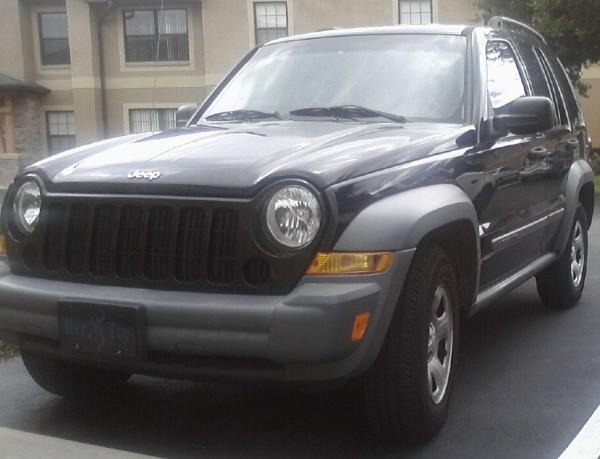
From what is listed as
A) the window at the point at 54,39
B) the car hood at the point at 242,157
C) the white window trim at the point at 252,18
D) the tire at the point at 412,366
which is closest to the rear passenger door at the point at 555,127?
the car hood at the point at 242,157

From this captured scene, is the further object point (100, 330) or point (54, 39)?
point (54, 39)

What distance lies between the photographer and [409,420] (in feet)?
13.0

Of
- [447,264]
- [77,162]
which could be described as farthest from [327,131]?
[77,162]

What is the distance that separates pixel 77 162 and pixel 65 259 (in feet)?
1.55

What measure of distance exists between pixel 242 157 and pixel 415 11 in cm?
2664

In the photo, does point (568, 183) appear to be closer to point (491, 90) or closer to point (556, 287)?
point (556, 287)

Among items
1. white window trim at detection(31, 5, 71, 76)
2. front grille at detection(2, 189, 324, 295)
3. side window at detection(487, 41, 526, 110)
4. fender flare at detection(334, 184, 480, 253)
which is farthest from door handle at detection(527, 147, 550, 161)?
white window trim at detection(31, 5, 71, 76)

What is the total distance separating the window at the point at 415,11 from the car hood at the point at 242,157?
84.1 feet

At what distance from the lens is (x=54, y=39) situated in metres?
32.2

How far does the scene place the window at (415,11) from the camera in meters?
29.5

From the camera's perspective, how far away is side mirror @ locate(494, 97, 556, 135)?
499 centimetres

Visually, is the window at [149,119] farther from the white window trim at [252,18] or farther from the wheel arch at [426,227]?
the wheel arch at [426,227]

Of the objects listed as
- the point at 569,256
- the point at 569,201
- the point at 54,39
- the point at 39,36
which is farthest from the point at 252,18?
the point at 569,201

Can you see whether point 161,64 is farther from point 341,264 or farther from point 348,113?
point 341,264
